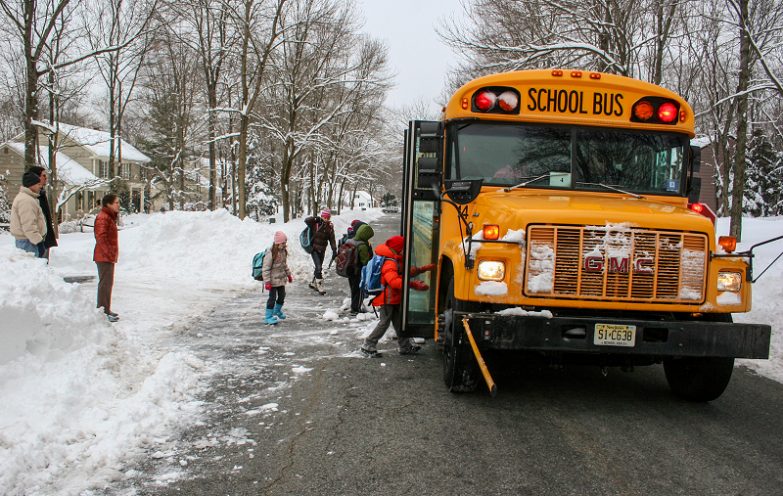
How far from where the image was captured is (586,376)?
21.5 feet

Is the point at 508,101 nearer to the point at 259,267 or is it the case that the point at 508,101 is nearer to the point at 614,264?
the point at 614,264

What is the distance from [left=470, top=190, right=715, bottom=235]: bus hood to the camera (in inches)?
185

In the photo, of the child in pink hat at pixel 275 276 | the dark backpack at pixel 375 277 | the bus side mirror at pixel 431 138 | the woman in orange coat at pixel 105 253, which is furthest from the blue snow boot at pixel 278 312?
the bus side mirror at pixel 431 138

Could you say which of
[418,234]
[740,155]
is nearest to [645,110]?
[418,234]

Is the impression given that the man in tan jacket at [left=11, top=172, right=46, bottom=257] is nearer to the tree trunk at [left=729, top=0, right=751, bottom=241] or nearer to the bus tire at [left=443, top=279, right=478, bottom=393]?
the bus tire at [left=443, top=279, right=478, bottom=393]

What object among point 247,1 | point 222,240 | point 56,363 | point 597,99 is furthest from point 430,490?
point 247,1

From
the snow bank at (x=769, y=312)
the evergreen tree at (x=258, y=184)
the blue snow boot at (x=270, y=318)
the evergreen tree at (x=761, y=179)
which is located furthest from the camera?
the evergreen tree at (x=258, y=184)

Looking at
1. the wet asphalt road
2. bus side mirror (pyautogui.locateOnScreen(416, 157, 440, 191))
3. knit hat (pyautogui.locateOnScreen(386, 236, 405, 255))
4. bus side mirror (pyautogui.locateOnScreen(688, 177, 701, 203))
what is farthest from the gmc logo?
knit hat (pyautogui.locateOnScreen(386, 236, 405, 255))

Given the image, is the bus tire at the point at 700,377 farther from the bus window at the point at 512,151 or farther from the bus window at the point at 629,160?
the bus window at the point at 512,151

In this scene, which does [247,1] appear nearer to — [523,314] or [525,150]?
[525,150]

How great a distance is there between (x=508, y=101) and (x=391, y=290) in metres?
2.48

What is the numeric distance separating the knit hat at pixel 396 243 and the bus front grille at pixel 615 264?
2.32 metres

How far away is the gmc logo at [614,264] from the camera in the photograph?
15.4 feet

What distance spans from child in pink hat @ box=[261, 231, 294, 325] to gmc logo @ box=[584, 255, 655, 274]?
528 cm
